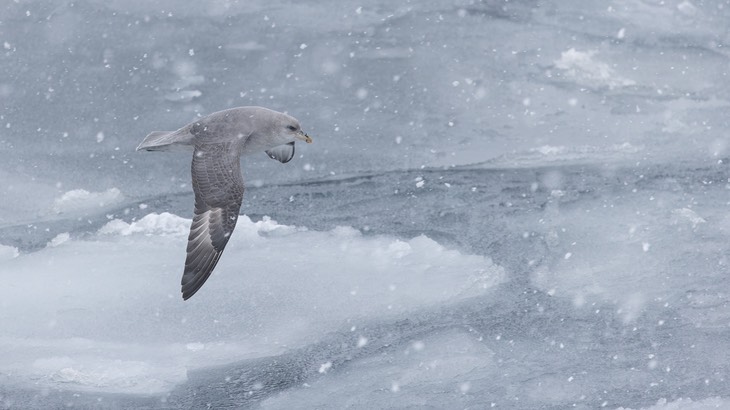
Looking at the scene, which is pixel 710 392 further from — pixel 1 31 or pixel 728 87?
pixel 1 31

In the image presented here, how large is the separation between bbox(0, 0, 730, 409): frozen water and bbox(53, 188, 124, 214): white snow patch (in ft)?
0.08

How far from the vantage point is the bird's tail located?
5.05m

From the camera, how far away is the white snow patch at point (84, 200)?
5934 millimetres

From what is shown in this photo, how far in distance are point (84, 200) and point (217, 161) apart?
155 cm

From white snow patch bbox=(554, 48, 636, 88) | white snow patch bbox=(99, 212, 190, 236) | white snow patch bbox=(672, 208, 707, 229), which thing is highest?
white snow patch bbox=(554, 48, 636, 88)

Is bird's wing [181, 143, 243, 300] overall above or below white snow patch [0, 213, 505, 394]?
above

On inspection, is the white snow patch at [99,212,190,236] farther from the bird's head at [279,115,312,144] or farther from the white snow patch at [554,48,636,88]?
the white snow patch at [554,48,636,88]

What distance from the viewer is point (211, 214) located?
4.73 meters

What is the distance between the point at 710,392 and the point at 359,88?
3.13m

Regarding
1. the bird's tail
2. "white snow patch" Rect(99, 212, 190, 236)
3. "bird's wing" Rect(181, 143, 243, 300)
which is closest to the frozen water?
"white snow patch" Rect(99, 212, 190, 236)

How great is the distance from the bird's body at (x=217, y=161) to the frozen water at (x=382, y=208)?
62 cm

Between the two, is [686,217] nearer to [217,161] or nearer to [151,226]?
[217,161]

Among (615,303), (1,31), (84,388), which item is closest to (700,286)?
(615,303)

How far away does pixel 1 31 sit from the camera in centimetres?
709
